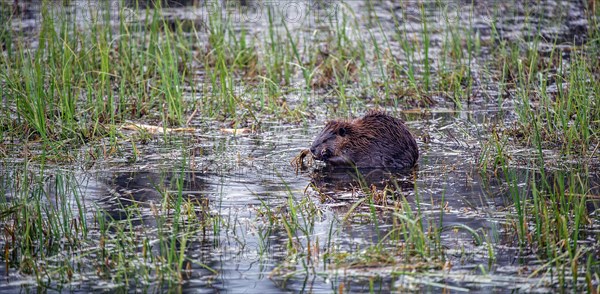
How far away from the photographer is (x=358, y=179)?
254 inches

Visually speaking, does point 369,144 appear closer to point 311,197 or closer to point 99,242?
point 311,197

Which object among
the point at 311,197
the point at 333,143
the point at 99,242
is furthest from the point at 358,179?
the point at 99,242

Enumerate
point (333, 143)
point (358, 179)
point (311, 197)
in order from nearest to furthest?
point (311, 197), point (358, 179), point (333, 143)

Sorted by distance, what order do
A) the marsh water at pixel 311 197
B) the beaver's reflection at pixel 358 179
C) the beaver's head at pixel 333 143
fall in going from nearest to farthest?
the marsh water at pixel 311 197, the beaver's reflection at pixel 358 179, the beaver's head at pixel 333 143

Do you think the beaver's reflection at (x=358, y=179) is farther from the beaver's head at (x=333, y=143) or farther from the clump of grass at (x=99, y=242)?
the clump of grass at (x=99, y=242)

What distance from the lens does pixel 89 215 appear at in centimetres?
550

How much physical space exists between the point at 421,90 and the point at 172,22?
4.57m

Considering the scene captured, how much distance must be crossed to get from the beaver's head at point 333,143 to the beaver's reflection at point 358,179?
0.09 m

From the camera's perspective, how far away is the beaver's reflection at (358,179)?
6.40 metres

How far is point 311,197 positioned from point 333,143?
3.73 ft

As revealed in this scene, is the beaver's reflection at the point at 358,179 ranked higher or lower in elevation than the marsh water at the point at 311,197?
lower

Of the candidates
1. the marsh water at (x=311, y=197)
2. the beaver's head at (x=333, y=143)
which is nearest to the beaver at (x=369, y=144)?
the beaver's head at (x=333, y=143)

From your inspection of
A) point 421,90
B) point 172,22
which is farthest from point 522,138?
point 172,22

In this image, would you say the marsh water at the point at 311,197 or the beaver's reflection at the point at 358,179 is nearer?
the marsh water at the point at 311,197
